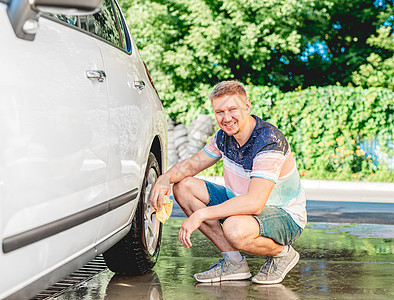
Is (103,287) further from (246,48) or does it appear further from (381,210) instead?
(246,48)

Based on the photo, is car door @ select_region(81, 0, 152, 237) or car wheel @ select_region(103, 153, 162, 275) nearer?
car door @ select_region(81, 0, 152, 237)

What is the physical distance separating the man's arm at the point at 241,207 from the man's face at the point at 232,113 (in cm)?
37

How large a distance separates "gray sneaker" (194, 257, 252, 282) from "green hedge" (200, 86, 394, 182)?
10.0 metres

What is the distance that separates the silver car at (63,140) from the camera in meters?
A: 2.01

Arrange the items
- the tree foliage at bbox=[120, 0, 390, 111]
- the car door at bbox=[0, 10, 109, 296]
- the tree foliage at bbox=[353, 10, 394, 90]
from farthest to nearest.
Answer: the tree foliage at bbox=[353, 10, 394, 90] → the tree foliage at bbox=[120, 0, 390, 111] → the car door at bbox=[0, 10, 109, 296]

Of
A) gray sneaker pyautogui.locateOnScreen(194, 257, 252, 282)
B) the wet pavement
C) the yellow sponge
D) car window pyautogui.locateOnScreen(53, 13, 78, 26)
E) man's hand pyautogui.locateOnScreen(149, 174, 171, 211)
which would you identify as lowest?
the wet pavement

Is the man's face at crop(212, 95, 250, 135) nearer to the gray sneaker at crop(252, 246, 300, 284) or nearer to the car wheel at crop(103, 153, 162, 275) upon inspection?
the car wheel at crop(103, 153, 162, 275)

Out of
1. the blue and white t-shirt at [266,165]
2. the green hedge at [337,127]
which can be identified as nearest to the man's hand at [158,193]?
the blue and white t-shirt at [266,165]

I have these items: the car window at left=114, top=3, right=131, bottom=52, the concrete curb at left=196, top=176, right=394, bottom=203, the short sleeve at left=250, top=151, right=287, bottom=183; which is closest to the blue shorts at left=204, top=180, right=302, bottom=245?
the short sleeve at left=250, top=151, right=287, bottom=183

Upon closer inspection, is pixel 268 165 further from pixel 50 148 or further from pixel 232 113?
pixel 50 148

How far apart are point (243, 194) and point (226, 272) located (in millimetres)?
540

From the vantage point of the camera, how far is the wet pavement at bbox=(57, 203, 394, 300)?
3.75m

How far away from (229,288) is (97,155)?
153cm

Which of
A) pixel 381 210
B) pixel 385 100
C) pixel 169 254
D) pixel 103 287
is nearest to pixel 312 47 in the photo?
pixel 385 100
